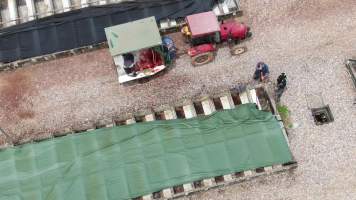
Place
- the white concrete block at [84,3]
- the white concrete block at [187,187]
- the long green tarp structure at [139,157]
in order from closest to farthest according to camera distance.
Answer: the long green tarp structure at [139,157], the white concrete block at [187,187], the white concrete block at [84,3]

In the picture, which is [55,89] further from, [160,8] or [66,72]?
[160,8]

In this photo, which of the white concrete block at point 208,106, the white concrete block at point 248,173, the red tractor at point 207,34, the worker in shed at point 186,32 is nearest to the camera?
the white concrete block at point 248,173

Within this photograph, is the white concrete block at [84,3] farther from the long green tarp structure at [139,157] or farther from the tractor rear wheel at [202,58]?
the long green tarp structure at [139,157]

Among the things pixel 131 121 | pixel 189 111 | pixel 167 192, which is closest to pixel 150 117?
pixel 131 121

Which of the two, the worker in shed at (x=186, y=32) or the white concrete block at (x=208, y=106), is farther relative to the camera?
the worker in shed at (x=186, y=32)

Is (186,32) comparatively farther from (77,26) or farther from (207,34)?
(77,26)

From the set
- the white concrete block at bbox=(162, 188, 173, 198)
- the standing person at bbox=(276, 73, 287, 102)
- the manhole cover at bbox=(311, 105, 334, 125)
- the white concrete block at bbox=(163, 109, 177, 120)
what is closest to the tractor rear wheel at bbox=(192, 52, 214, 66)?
the white concrete block at bbox=(163, 109, 177, 120)

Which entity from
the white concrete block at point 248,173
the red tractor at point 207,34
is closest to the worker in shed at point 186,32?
the red tractor at point 207,34
